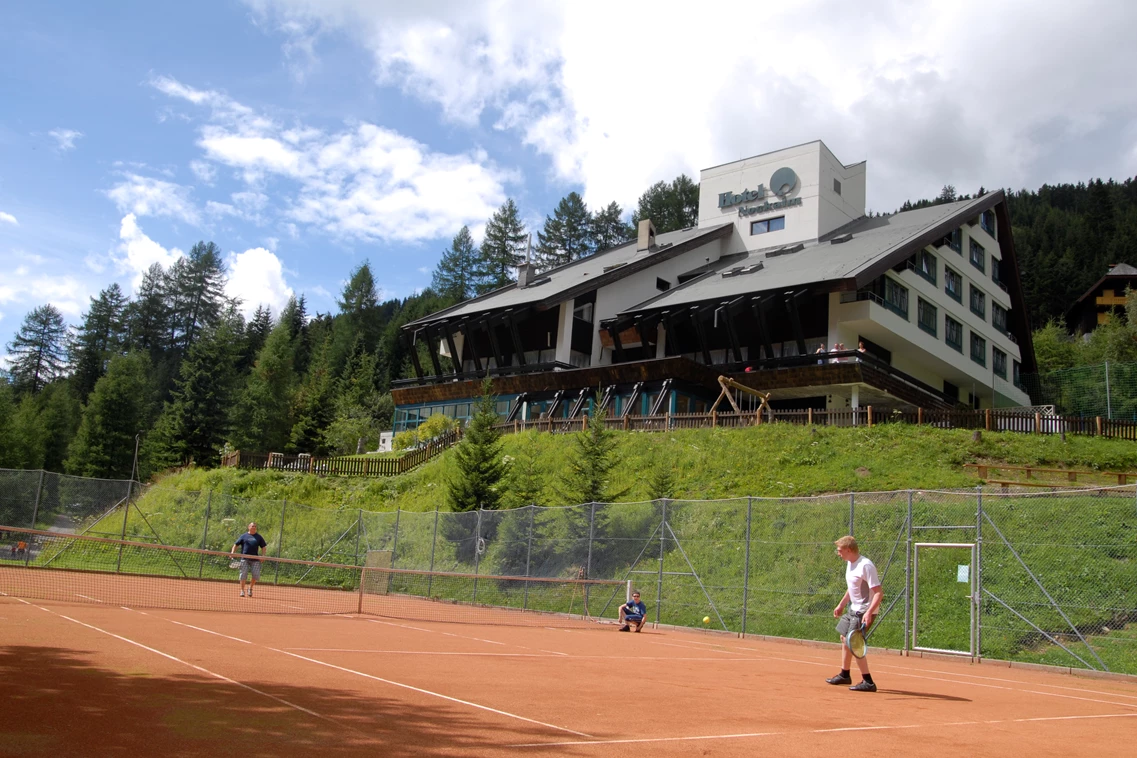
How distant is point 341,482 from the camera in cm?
4047

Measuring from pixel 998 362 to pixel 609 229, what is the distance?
46.9 m

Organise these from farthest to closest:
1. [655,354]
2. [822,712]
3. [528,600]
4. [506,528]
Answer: [655,354]
[506,528]
[528,600]
[822,712]

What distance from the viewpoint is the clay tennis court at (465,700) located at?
5508mm

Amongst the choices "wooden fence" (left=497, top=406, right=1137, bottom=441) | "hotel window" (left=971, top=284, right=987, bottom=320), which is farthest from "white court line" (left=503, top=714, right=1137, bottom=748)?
"hotel window" (left=971, top=284, right=987, bottom=320)

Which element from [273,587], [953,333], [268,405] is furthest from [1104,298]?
[273,587]

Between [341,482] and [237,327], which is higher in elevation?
[237,327]

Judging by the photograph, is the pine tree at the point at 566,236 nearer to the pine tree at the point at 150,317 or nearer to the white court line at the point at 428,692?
the pine tree at the point at 150,317

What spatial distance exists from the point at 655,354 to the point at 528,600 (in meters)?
25.0

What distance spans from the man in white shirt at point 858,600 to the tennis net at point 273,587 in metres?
10.5

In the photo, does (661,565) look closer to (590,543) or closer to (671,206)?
(590,543)

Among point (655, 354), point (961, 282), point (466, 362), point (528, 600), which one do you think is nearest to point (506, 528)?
point (528, 600)

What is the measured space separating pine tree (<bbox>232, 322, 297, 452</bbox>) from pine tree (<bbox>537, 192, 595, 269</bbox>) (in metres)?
27.8

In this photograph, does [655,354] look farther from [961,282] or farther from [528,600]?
[528,600]

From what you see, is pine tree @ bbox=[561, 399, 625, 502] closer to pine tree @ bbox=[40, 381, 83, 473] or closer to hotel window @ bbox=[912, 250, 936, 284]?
hotel window @ bbox=[912, 250, 936, 284]
